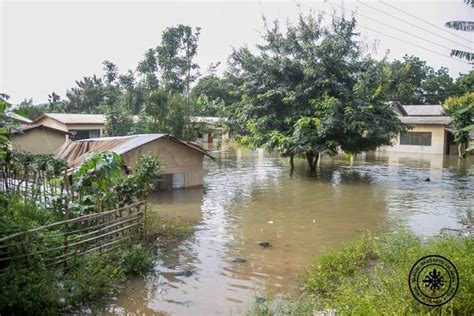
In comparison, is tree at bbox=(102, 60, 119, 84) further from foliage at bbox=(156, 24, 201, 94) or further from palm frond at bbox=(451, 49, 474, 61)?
palm frond at bbox=(451, 49, 474, 61)

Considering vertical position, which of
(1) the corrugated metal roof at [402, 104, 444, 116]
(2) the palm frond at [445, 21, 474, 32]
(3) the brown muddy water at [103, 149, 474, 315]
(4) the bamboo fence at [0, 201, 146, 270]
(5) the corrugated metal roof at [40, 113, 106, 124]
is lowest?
(3) the brown muddy water at [103, 149, 474, 315]

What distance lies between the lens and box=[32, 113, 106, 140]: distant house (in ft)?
106

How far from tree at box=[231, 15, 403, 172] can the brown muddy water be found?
2191 millimetres

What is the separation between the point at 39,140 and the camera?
79.6ft

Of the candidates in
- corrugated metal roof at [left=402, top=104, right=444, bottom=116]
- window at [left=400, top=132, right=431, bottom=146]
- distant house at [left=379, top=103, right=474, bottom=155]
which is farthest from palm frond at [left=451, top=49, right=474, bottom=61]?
corrugated metal roof at [left=402, top=104, right=444, bottom=116]

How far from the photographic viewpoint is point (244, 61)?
2409cm

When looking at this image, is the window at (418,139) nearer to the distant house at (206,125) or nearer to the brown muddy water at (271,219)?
the brown muddy water at (271,219)

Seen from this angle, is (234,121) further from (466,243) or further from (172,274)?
(466,243)

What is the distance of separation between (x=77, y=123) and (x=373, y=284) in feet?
101

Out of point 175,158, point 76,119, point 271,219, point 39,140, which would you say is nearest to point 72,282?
point 271,219

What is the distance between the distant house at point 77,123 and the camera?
106ft

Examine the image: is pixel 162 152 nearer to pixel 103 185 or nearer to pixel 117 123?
pixel 103 185

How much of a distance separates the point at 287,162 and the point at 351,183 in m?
10.0

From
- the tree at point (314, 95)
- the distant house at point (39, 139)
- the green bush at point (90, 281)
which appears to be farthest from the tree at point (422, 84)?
the green bush at point (90, 281)
